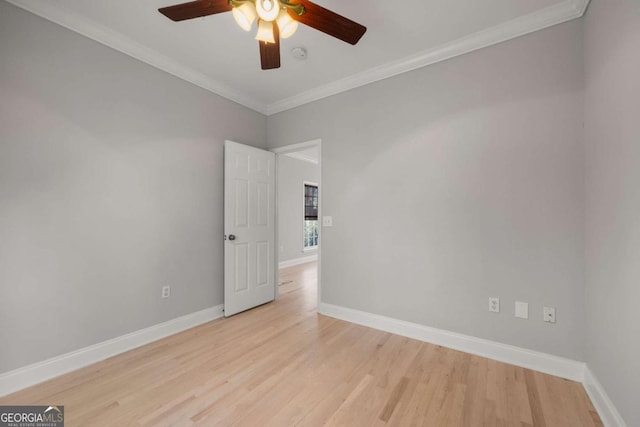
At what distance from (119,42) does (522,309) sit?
401 cm

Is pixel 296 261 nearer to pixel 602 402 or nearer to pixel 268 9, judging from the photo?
pixel 602 402

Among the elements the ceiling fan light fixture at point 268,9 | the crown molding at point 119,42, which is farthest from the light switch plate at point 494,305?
the crown molding at point 119,42

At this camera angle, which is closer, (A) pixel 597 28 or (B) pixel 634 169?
(B) pixel 634 169

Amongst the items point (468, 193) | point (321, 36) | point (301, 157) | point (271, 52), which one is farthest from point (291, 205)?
point (271, 52)

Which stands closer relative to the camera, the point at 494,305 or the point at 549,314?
the point at 549,314

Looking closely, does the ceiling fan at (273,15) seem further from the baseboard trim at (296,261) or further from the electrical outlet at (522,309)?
the baseboard trim at (296,261)

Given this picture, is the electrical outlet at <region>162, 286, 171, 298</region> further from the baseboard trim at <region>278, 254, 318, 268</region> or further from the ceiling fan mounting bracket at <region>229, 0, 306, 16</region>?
the baseboard trim at <region>278, 254, 318, 268</region>

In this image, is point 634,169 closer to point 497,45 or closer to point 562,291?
point 562,291

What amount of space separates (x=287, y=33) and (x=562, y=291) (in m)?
2.63

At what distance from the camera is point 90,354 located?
81.7 inches

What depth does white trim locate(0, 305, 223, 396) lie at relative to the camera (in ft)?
5.75

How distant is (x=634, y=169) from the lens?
1272mm

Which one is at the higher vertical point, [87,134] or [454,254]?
[87,134]

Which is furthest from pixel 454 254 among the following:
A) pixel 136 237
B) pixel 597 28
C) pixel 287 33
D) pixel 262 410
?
pixel 136 237
